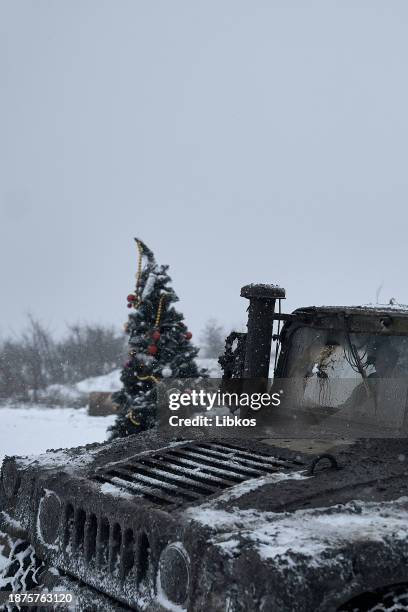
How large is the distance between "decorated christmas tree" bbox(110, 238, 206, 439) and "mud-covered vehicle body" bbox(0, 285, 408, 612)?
553 centimetres

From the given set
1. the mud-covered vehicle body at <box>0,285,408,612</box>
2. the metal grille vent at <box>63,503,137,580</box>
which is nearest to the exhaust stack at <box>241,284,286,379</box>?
the mud-covered vehicle body at <box>0,285,408,612</box>

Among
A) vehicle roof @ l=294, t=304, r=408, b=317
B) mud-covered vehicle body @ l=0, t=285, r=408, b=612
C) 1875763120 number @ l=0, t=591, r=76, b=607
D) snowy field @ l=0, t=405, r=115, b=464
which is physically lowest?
snowy field @ l=0, t=405, r=115, b=464

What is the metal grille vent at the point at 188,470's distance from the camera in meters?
2.95

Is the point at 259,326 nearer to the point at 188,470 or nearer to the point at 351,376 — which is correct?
the point at 351,376

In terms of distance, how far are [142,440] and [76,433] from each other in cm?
875

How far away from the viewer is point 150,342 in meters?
10.2

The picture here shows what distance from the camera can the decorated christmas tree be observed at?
10.1 metres

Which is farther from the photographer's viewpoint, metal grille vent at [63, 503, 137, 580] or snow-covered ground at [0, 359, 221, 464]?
snow-covered ground at [0, 359, 221, 464]

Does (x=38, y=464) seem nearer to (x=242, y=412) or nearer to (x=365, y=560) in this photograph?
(x=242, y=412)

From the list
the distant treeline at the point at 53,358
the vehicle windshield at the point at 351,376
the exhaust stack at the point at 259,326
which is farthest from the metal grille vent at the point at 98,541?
the distant treeline at the point at 53,358

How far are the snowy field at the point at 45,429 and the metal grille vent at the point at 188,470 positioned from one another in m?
5.84

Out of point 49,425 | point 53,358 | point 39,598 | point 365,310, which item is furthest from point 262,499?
point 53,358

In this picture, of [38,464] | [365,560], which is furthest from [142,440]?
[365,560]

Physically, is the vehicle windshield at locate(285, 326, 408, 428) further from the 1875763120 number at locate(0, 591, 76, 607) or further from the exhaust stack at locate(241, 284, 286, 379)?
the 1875763120 number at locate(0, 591, 76, 607)
